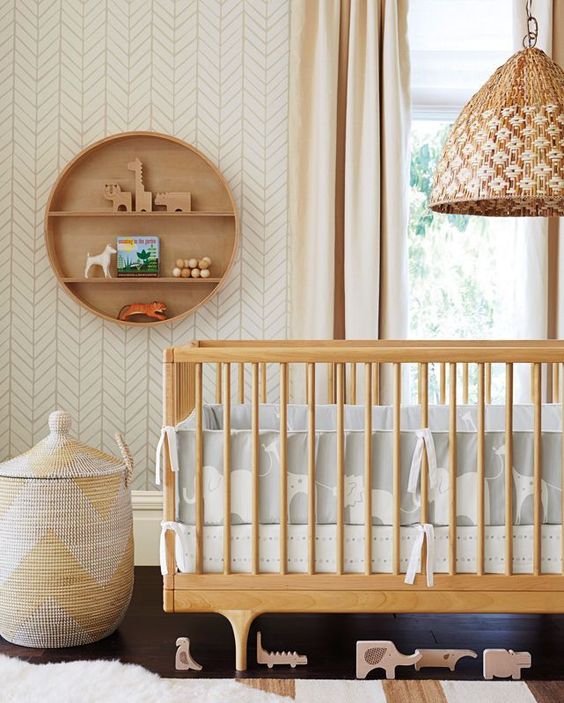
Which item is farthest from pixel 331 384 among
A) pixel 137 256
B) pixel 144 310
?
pixel 137 256

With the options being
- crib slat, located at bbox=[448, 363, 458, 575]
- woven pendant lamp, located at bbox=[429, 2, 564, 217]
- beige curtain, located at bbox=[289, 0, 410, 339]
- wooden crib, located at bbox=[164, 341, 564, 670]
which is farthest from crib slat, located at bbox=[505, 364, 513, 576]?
beige curtain, located at bbox=[289, 0, 410, 339]

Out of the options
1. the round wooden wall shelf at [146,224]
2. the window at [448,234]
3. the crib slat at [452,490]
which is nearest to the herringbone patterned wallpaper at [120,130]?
the round wooden wall shelf at [146,224]

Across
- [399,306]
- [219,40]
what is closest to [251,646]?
[399,306]

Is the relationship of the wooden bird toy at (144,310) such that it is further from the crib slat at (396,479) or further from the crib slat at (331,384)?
the crib slat at (396,479)

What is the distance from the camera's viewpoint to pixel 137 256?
3.01 meters

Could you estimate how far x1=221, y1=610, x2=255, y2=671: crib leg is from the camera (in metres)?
1.95

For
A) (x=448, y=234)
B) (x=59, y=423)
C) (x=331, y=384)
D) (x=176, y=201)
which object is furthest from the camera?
(x=448, y=234)

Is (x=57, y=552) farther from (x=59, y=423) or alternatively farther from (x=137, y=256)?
(x=137, y=256)

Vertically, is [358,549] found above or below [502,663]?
above

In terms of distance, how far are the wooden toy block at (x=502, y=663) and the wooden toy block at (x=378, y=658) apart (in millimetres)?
171

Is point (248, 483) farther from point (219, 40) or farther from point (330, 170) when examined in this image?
point (219, 40)

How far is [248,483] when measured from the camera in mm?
1946

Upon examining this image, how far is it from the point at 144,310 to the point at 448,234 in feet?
3.84

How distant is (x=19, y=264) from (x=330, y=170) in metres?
1.16
